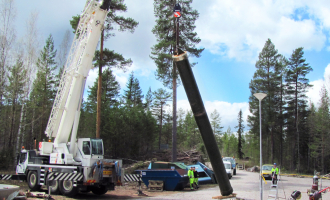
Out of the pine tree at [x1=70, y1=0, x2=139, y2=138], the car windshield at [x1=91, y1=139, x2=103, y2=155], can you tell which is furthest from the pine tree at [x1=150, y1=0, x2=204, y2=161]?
the car windshield at [x1=91, y1=139, x2=103, y2=155]

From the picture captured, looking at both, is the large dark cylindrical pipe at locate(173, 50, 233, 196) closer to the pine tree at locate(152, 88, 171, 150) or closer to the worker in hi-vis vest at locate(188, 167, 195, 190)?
the worker in hi-vis vest at locate(188, 167, 195, 190)

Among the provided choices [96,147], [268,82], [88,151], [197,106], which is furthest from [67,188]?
[268,82]

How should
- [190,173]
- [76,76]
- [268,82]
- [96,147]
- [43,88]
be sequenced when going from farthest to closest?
[268,82] → [43,88] → [190,173] → [76,76] → [96,147]

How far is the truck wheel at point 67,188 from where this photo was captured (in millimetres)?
11922

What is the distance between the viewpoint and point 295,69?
4109 cm

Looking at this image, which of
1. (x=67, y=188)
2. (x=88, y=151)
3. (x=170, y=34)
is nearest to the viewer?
(x=67, y=188)

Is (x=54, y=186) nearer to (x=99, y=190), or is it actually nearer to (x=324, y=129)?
(x=99, y=190)

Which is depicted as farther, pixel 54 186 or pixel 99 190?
pixel 99 190

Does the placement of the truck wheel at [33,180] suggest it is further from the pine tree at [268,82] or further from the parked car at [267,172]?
the pine tree at [268,82]

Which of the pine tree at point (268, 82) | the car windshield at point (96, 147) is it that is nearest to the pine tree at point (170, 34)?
the car windshield at point (96, 147)

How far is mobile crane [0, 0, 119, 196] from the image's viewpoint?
12.0 metres

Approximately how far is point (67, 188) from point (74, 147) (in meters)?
1.95

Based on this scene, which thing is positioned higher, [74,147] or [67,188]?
[74,147]

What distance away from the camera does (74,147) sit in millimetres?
13031
